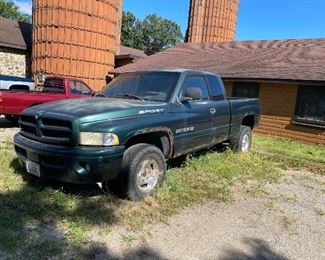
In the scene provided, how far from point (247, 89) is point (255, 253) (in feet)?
37.5

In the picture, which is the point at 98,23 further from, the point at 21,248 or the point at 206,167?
the point at 21,248

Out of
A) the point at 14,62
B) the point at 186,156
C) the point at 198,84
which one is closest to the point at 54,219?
the point at 198,84

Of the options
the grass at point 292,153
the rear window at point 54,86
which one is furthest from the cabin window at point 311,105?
the rear window at point 54,86

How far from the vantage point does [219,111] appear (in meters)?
7.11

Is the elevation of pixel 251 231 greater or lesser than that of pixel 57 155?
lesser

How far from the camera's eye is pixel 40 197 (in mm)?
4789

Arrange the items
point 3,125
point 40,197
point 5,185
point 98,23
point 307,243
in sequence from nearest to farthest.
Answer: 1. point 307,243
2. point 40,197
3. point 5,185
4. point 3,125
5. point 98,23

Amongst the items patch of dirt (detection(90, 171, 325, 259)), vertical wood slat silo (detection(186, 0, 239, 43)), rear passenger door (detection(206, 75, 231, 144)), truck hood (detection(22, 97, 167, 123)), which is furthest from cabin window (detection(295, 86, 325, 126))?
vertical wood slat silo (detection(186, 0, 239, 43))

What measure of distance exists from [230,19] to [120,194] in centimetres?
2618

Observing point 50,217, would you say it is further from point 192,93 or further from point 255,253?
point 192,93

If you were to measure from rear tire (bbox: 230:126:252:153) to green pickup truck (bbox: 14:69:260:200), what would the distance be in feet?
5.79

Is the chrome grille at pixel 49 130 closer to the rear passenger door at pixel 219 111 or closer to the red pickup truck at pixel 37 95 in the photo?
the rear passenger door at pixel 219 111

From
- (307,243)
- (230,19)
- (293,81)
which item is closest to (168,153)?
(307,243)

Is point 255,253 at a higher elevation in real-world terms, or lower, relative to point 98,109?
lower
